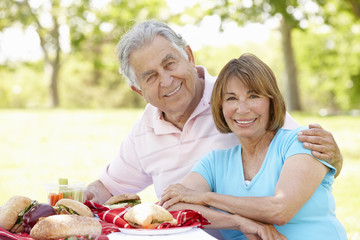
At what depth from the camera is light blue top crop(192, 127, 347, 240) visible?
2.33 meters

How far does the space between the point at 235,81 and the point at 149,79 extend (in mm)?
711

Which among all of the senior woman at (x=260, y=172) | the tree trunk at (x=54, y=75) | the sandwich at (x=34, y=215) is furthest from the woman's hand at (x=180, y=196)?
the tree trunk at (x=54, y=75)

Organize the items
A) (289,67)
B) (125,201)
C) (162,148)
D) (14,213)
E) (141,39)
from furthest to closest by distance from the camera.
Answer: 1. (289,67)
2. (162,148)
3. (141,39)
4. (125,201)
5. (14,213)

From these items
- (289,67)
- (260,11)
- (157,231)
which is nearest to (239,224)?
(157,231)

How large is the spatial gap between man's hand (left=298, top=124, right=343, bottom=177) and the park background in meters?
1.36

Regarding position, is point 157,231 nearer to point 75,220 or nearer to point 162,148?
point 75,220

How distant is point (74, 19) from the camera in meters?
20.4

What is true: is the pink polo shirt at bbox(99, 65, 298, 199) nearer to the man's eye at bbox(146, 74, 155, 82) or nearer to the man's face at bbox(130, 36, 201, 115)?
the man's face at bbox(130, 36, 201, 115)

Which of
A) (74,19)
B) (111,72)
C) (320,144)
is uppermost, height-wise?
(74,19)

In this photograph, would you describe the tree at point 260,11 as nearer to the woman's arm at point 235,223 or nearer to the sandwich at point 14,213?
the woman's arm at point 235,223

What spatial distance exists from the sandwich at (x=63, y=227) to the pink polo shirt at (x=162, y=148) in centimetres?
127

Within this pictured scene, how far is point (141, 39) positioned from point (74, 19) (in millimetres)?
18310

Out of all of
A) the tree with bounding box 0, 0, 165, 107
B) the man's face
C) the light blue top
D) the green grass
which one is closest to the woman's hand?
the light blue top

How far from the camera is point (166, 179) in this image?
3.24 meters
